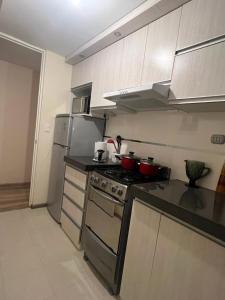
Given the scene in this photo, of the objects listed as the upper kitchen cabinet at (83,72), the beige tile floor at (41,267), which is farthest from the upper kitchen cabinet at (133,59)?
the beige tile floor at (41,267)

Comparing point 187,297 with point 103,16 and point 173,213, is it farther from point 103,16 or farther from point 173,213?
point 103,16

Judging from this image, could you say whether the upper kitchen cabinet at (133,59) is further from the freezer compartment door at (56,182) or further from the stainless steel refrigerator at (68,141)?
the freezer compartment door at (56,182)

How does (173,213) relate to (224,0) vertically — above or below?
below

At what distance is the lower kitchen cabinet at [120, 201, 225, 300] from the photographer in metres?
0.85

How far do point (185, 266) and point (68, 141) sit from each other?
1.81 metres

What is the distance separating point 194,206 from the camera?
100cm

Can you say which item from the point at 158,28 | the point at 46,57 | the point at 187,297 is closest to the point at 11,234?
the point at 187,297

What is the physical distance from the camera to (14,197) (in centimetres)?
313

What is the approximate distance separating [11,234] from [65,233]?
1.94ft

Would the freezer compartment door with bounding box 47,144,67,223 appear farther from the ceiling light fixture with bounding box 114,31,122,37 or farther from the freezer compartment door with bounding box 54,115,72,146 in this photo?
the ceiling light fixture with bounding box 114,31,122,37

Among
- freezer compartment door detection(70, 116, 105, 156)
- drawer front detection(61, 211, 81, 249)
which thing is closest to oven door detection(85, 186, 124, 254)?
drawer front detection(61, 211, 81, 249)

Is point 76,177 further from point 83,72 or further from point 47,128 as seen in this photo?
point 83,72

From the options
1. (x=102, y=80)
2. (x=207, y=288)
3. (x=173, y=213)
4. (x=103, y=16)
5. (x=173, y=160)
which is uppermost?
(x=103, y=16)

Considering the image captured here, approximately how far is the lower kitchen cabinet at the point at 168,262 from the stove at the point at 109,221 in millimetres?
100
